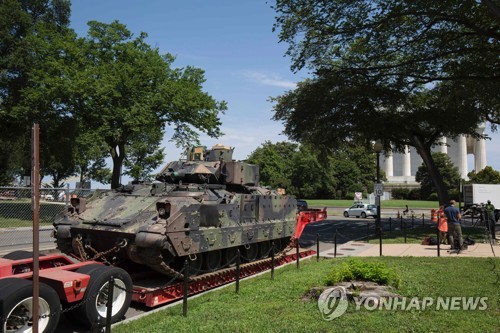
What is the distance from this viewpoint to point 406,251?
1659cm

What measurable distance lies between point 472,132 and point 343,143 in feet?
25.5

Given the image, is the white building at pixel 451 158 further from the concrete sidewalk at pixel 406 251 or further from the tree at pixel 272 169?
the concrete sidewalk at pixel 406 251

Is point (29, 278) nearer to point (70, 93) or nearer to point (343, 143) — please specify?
point (70, 93)

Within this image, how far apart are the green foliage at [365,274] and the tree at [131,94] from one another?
63.5 ft

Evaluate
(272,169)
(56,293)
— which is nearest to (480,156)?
(272,169)

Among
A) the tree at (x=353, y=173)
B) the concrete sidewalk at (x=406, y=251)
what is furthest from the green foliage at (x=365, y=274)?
the tree at (x=353, y=173)

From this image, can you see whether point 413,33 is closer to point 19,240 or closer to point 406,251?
point 406,251

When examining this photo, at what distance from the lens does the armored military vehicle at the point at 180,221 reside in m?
9.32

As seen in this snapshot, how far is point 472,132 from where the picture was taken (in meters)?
27.4

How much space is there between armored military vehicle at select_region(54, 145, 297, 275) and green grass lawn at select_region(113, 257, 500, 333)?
45.7 inches

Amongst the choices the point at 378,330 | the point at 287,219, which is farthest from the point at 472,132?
the point at 378,330

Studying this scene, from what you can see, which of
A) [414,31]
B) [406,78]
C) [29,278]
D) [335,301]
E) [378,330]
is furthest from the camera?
[406,78]

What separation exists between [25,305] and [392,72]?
69.6ft

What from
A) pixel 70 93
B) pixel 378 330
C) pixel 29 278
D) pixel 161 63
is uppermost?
pixel 161 63
